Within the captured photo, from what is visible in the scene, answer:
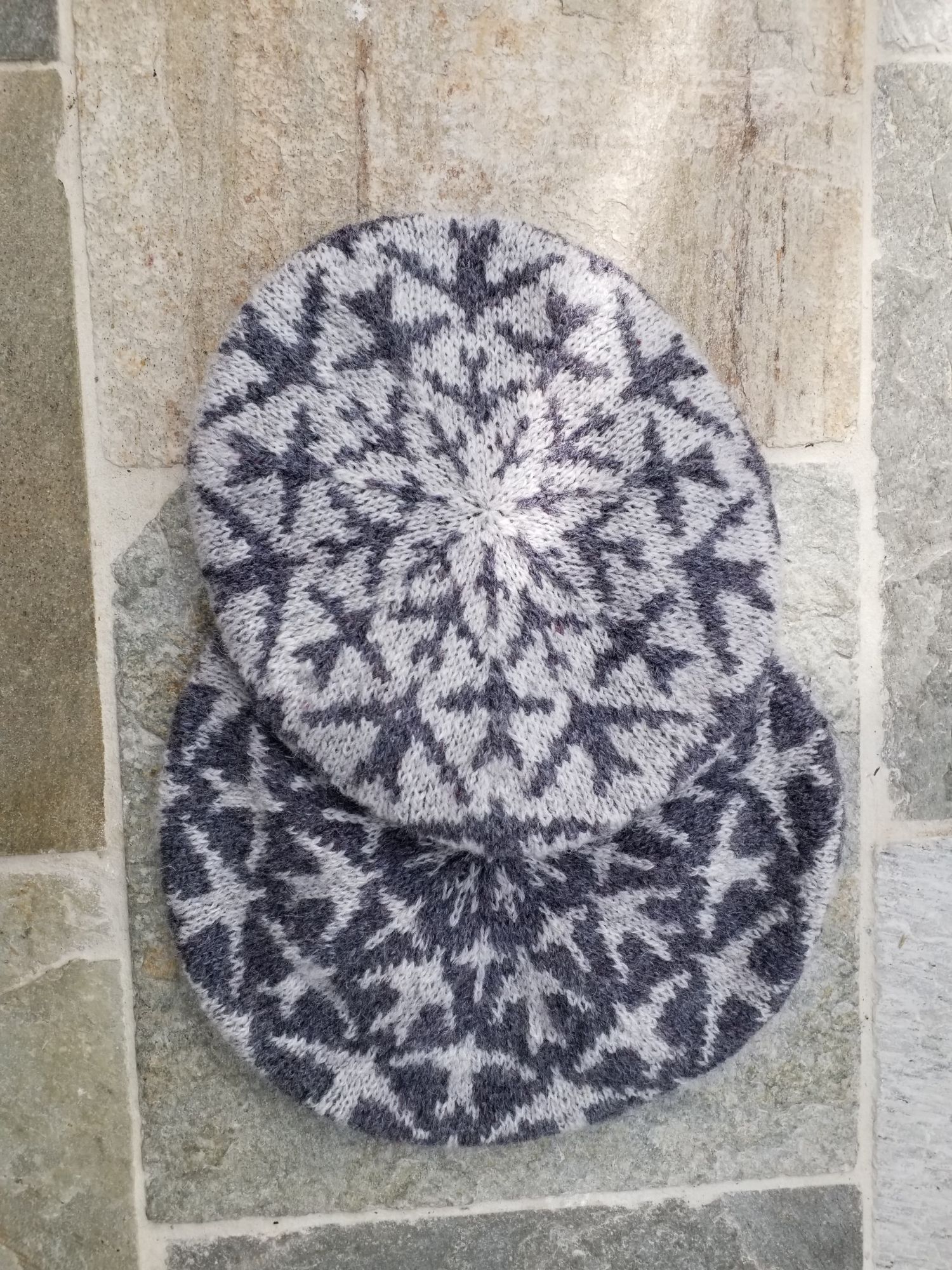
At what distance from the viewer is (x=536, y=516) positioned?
2.15 ft

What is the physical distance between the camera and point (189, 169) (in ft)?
2.24

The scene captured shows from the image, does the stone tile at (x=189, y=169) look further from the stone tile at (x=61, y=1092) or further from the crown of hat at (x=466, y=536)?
the stone tile at (x=61, y=1092)

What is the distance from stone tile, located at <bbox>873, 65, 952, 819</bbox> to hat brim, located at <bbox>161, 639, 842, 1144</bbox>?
0.29 feet

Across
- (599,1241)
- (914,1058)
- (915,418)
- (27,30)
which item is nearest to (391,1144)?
(599,1241)

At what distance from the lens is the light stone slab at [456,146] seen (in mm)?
676

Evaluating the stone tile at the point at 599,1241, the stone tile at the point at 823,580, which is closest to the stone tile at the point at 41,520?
the stone tile at the point at 599,1241

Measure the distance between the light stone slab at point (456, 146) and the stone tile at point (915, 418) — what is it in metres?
0.03

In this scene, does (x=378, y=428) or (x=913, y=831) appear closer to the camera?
(x=378, y=428)

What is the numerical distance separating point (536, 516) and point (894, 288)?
0.32 metres

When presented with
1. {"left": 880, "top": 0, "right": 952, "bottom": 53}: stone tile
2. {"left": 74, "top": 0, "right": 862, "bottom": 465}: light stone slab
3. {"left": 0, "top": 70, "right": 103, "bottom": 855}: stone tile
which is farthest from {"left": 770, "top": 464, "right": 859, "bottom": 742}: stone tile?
{"left": 0, "top": 70, "right": 103, "bottom": 855}: stone tile

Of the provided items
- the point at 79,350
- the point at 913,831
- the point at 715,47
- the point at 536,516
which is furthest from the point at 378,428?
the point at 913,831

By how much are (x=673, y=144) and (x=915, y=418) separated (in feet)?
0.86

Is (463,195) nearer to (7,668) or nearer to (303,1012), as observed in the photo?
(7,668)

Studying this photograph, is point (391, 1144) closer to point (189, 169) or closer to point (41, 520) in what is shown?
point (41, 520)
